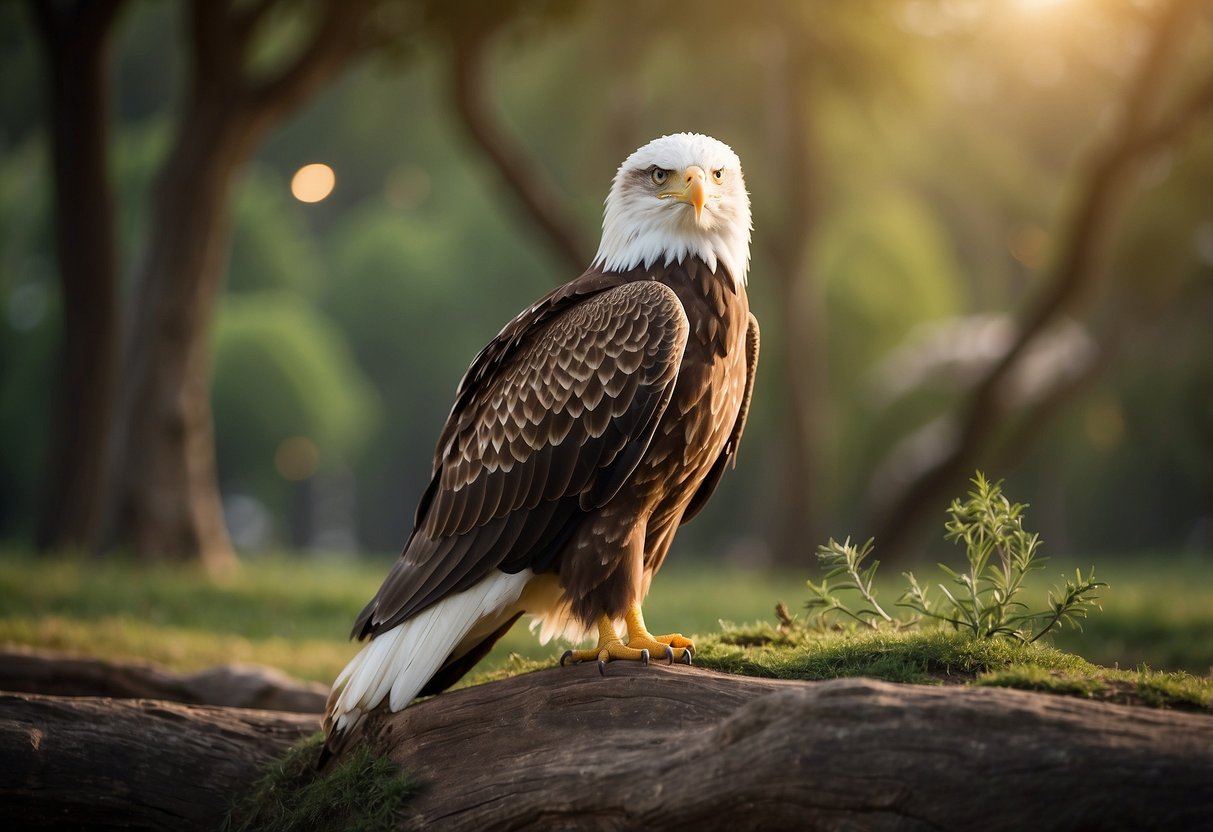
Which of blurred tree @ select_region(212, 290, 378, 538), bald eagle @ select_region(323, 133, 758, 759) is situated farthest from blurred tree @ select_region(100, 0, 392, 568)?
blurred tree @ select_region(212, 290, 378, 538)

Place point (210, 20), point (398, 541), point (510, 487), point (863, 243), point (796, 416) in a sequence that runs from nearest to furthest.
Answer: point (510, 487) < point (210, 20) < point (796, 416) < point (863, 243) < point (398, 541)

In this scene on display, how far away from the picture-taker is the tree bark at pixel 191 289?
1195 centimetres

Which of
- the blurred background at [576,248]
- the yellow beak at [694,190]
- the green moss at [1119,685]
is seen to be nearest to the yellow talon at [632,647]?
the green moss at [1119,685]

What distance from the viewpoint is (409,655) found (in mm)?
4859

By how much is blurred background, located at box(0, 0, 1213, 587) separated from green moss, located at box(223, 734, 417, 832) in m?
5.16

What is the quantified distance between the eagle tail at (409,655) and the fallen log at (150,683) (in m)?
1.53

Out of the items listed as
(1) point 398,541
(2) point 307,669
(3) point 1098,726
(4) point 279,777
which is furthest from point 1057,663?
(1) point 398,541

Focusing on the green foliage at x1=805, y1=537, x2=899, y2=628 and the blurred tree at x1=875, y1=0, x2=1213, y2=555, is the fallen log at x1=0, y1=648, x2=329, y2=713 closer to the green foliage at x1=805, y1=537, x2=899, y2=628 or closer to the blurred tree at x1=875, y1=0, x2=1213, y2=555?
the green foliage at x1=805, y1=537, x2=899, y2=628

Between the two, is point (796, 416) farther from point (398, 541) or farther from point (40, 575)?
point (398, 541)

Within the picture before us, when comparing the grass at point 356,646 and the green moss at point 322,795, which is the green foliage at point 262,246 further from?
the green moss at point 322,795

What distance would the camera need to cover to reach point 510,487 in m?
4.95

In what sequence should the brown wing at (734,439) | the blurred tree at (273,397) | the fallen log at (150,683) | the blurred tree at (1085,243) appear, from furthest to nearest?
1. the blurred tree at (273,397)
2. the blurred tree at (1085,243)
3. the fallen log at (150,683)
4. the brown wing at (734,439)

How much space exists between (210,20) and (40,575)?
571cm

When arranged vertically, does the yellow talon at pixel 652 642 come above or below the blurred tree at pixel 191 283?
below
